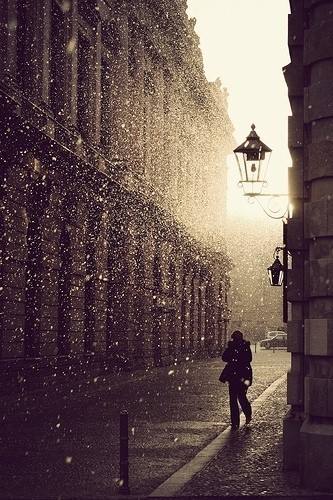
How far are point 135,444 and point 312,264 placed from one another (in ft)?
14.3

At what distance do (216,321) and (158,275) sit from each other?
17491 millimetres

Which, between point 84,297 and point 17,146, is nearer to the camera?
point 17,146

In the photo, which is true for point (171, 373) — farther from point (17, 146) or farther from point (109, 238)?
point (17, 146)

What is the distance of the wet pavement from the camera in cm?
878

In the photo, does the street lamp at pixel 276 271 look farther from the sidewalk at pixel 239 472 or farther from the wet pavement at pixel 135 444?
the sidewalk at pixel 239 472

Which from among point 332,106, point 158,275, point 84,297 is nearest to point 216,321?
point 158,275

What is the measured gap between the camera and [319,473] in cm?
845

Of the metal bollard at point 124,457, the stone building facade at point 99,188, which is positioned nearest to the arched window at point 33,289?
the stone building facade at point 99,188

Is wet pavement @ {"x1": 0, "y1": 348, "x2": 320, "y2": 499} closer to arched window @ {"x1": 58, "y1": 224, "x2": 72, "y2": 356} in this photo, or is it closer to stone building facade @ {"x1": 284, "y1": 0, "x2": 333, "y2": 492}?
stone building facade @ {"x1": 284, "y1": 0, "x2": 333, "y2": 492}

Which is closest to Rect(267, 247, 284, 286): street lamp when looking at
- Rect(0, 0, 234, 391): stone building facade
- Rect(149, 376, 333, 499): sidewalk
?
Rect(0, 0, 234, 391): stone building facade

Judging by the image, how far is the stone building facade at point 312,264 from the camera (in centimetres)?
868

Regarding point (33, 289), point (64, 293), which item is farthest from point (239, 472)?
point (64, 293)

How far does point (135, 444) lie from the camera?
12172mm

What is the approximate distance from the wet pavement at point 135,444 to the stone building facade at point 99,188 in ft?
8.30
